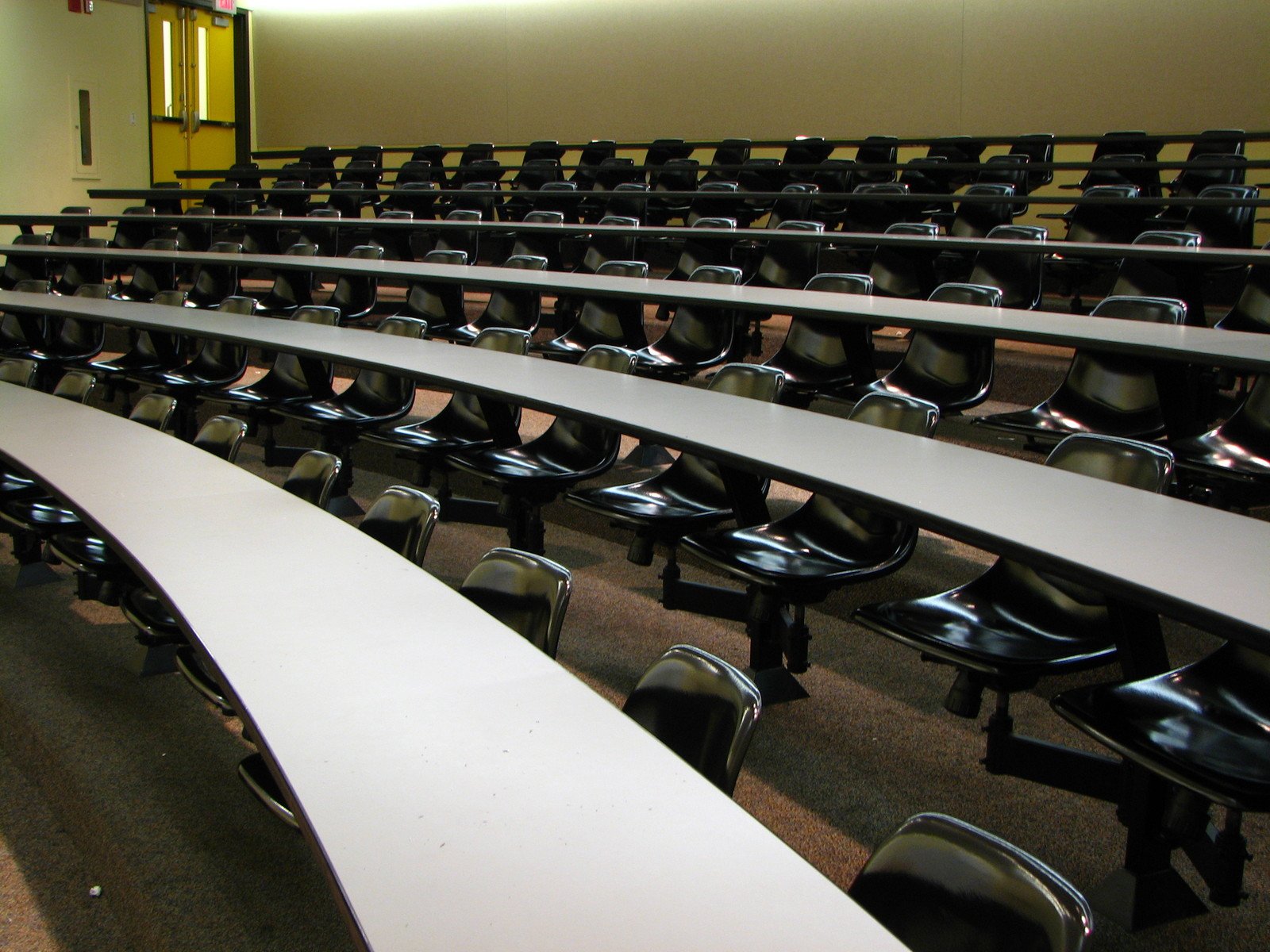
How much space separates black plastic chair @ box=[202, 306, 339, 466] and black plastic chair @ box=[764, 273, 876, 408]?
1919 mm

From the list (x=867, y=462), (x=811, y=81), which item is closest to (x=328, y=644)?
(x=867, y=462)

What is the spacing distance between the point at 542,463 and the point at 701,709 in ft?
7.16

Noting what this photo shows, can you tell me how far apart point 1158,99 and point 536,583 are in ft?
28.1

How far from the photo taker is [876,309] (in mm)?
3914

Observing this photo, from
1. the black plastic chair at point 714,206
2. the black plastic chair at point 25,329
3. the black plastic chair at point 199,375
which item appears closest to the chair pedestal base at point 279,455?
the black plastic chair at point 199,375

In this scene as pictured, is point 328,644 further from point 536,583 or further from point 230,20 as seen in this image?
point 230,20

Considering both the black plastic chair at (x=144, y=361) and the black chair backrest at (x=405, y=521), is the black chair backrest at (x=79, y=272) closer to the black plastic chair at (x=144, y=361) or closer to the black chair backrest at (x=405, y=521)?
the black plastic chair at (x=144, y=361)

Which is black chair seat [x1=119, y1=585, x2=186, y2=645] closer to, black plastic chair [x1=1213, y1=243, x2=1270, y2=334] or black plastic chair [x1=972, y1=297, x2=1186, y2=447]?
black plastic chair [x1=972, y1=297, x2=1186, y2=447]

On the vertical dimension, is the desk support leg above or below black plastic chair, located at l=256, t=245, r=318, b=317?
below

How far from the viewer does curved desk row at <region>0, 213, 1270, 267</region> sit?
4.04 metres

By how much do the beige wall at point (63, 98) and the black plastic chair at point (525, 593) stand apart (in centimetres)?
1210

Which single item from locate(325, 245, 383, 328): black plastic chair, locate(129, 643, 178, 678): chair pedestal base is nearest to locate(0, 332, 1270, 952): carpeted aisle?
locate(129, 643, 178, 678): chair pedestal base

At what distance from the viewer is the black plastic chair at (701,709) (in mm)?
1605

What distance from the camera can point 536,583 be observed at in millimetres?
2182
